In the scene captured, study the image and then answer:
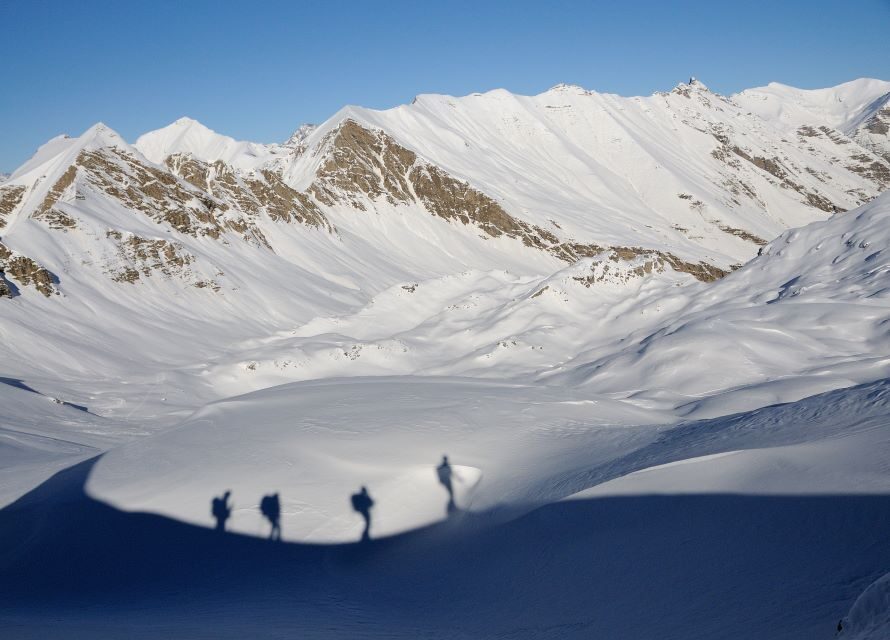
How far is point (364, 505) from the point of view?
992 cm

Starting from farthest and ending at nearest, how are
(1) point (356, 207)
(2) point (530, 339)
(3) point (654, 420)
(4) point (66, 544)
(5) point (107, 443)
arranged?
(1) point (356, 207)
(2) point (530, 339)
(5) point (107, 443)
(3) point (654, 420)
(4) point (66, 544)

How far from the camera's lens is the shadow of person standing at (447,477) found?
10.1m

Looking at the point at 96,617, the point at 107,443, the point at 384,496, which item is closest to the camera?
the point at 96,617

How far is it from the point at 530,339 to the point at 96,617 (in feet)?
87.6

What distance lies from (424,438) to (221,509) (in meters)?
3.35

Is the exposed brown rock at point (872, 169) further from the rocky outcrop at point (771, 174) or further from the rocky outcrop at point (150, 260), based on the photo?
the rocky outcrop at point (150, 260)

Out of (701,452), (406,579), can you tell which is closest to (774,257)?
(701,452)

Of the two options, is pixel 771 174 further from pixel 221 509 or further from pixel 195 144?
pixel 221 509

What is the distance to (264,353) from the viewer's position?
3491 cm

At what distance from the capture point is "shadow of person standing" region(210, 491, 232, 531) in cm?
957

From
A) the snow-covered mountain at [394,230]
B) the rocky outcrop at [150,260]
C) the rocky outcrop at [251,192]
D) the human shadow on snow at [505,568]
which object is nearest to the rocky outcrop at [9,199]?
the snow-covered mountain at [394,230]

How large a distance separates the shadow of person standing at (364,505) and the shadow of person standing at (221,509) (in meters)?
1.76

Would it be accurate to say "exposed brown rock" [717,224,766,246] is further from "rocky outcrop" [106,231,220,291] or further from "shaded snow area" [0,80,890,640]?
"rocky outcrop" [106,231,220,291]

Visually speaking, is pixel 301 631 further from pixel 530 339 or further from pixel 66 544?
pixel 530 339
